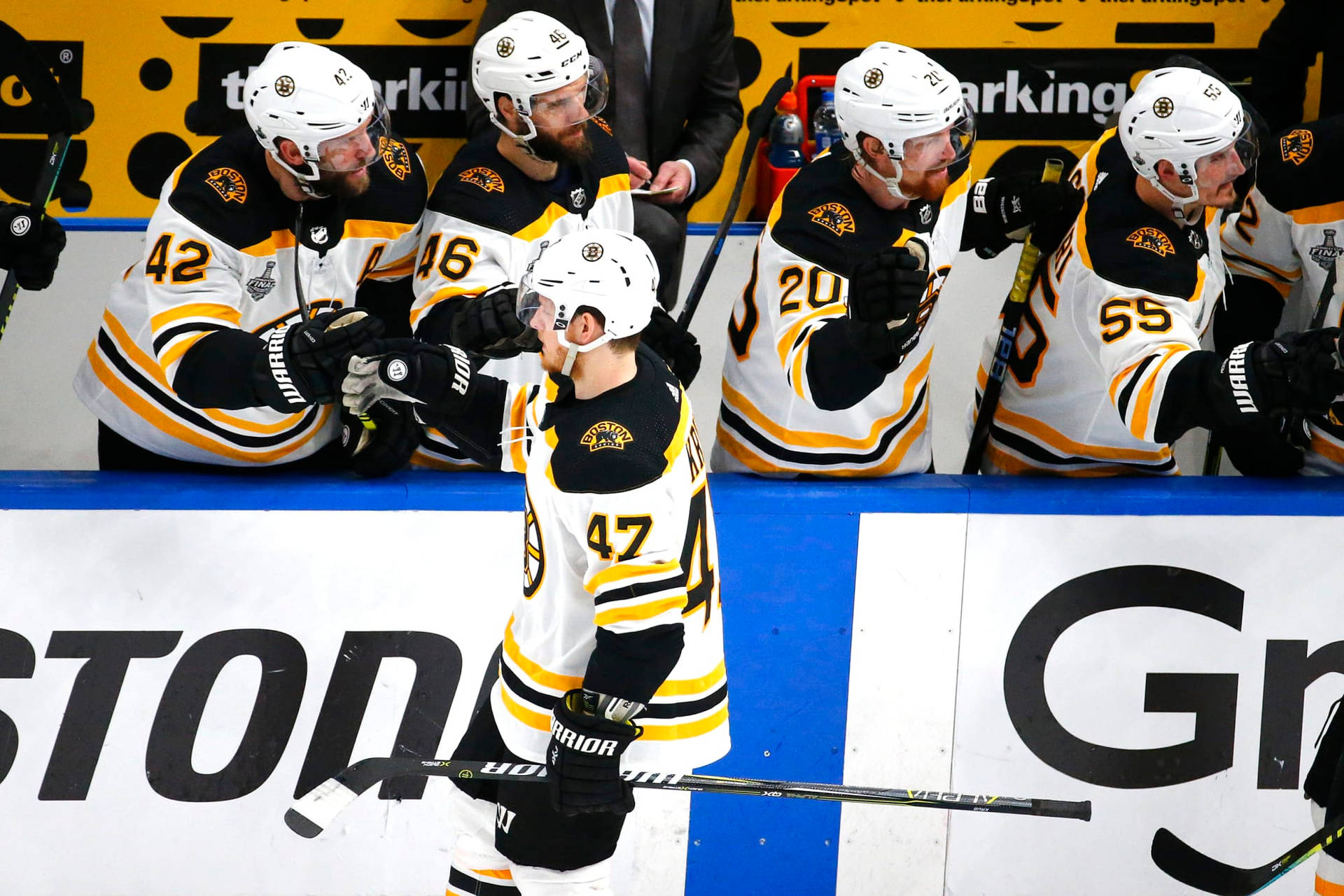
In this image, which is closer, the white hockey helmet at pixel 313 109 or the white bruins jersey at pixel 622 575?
the white bruins jersey at pixel 622 575

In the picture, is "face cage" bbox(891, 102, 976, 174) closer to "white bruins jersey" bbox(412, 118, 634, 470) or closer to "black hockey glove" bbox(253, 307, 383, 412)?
"white bruins jersey" bbox(412, 118, 634, 470)

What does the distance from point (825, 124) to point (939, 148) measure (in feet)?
4.57

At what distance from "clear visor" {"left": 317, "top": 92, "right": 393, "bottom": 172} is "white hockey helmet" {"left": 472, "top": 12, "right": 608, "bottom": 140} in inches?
11.2

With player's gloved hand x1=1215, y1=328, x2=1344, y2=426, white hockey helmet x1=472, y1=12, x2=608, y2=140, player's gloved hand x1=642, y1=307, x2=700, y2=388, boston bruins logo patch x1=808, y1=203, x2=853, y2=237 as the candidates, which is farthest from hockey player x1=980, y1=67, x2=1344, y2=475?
white hockey helmet x1=472, y1=12, x2=608, y2=140

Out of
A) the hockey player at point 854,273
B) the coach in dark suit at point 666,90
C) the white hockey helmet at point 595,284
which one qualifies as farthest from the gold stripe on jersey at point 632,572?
the coach in dark suit at point 666,90

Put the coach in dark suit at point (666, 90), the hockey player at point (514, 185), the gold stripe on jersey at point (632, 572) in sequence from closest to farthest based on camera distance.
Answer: the gold stripe on jersey at point (632, 572), the hockey player at point (514, 185), the coach in dark suit at point (666, 90)

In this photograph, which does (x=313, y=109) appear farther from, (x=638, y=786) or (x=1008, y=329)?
(x=1008, y=329)

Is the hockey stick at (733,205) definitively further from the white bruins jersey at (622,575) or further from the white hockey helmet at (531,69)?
the white bruins jersey at (622,575)

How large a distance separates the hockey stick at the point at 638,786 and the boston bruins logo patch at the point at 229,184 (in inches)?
46.9

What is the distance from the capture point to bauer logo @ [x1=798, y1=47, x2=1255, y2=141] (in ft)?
17.1

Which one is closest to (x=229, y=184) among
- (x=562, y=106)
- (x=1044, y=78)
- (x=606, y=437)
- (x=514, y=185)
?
(x=514, y=185)

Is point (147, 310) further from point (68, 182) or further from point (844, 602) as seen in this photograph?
point (844, 602)

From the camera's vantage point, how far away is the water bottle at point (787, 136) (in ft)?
17.0

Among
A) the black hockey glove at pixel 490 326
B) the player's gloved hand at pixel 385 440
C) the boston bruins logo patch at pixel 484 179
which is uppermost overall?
the boston bruins logo patch at pixel 484 179
